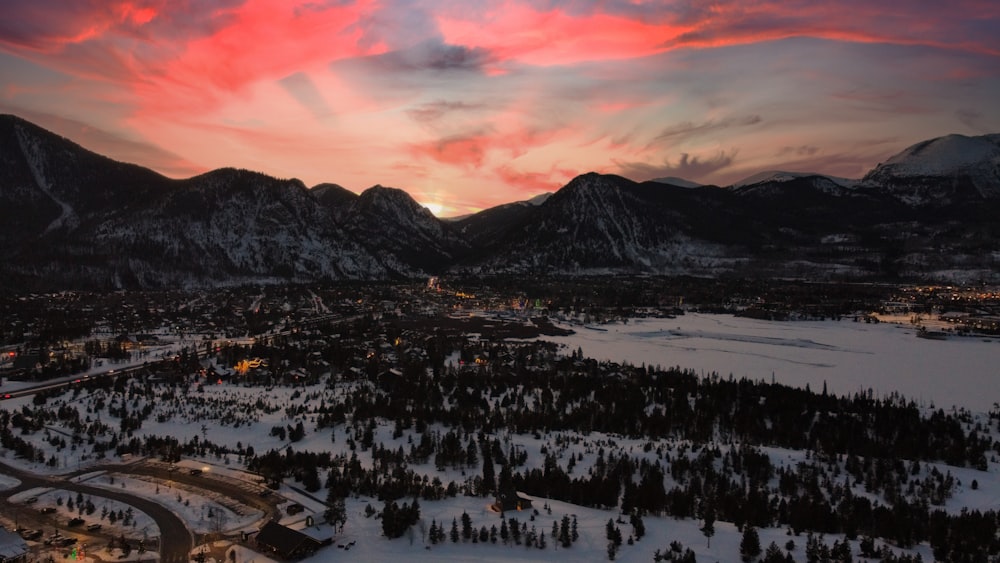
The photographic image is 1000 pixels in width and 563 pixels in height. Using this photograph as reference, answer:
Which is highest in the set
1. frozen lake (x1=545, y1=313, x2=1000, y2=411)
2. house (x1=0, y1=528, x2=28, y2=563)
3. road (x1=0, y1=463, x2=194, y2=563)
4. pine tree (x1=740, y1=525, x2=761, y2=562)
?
frozen lake (x1=545, y1=313, x2=1000, y2=411)

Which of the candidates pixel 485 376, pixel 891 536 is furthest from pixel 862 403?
pixel 485 376

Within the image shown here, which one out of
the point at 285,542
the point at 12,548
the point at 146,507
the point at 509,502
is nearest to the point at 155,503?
the point at 146,507

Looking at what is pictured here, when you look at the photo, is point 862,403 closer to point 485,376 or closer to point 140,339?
point 485,376

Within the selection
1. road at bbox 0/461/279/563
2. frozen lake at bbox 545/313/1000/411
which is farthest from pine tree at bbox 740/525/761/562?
frozen lake at bbox 545/313/1000/411

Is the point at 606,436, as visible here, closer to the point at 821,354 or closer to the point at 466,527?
the point at 466,527

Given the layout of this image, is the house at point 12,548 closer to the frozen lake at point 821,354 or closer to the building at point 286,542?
the building at point 286,542

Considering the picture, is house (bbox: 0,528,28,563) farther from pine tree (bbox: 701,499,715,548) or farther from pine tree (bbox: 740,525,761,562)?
pine tree (bbox: 740,525,761,562)
